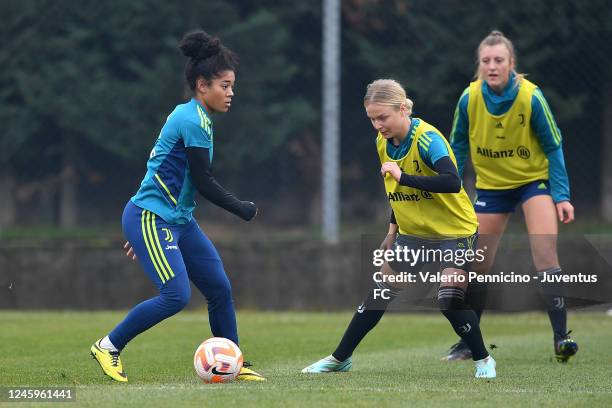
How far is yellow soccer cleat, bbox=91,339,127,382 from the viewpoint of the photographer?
6352mm

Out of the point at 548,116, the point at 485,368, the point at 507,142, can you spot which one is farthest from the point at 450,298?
the point at 548,116

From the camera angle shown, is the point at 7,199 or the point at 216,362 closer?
the point at 216,362

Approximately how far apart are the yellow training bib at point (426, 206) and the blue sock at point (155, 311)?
1415 millimetres

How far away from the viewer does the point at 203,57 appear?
6527 millimetres

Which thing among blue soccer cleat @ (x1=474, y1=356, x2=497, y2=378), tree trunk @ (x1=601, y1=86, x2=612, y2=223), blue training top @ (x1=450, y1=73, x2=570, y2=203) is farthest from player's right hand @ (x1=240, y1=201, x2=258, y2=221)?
tree trunk @ (x1=601, y1=86, x2=612, y2=223)

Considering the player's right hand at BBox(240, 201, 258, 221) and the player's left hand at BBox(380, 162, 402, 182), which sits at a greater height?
the player's left hand at BBox(380, 162, 402, 182)

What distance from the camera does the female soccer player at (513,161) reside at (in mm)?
7859

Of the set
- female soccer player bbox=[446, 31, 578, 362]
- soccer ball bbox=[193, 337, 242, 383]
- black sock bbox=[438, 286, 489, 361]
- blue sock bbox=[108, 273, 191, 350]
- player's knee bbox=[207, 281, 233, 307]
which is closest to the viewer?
soccer ball bbox=[193, 337, 242, 383]

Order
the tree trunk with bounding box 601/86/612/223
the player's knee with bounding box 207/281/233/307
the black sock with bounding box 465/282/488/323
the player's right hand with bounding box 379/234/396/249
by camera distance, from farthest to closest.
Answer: the tree trunk with bounding box 601/86/612/223, the black sock with bounding box 465/282/488/323, the player's right hand with bounding box 379/234/396/249, the player's knee with bounding box 207/281/233/307

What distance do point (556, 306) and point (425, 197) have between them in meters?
1.95

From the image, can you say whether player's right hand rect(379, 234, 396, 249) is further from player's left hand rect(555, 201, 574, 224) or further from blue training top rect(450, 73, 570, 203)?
player's left hand rect(555, 201, 574, 224)

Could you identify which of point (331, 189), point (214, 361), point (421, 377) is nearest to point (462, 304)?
point (421, 377)

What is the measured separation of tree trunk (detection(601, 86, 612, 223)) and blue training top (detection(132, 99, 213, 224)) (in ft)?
24.2

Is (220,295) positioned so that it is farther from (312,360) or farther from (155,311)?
(312,360)
